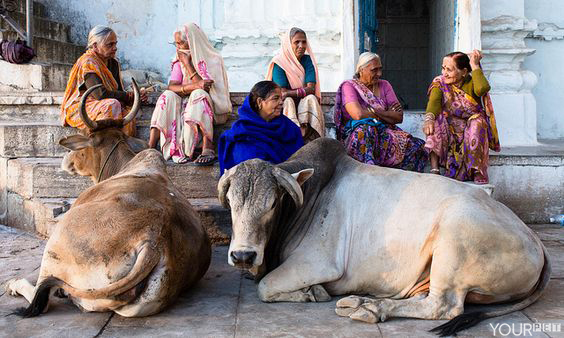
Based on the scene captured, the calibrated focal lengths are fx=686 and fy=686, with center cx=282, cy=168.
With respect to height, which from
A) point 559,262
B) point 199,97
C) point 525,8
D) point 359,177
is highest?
point 525,8

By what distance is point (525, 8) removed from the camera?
9.27 meters

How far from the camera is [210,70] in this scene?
22.0 feet

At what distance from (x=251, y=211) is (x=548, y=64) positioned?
22.5 ft

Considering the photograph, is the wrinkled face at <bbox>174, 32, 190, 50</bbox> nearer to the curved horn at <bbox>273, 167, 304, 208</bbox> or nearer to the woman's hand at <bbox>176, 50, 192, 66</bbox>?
the woman's hand at <bbox>176, 50, 192, 66</bbox>

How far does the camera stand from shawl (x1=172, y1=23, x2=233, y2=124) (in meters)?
6.58

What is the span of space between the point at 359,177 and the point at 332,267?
2.05ft

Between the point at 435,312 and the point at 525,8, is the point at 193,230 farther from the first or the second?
the point at 525,8

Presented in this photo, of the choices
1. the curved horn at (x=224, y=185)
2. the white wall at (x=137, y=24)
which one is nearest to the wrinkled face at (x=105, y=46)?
the curved horn at (x=224, y=185)

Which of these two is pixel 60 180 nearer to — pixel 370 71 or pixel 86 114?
pixel 86 114

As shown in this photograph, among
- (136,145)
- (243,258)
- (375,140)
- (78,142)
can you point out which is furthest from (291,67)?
(243,258)

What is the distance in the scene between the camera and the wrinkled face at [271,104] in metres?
4.95

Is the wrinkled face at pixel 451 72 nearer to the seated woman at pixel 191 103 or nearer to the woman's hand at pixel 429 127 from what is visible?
the woman's hand at pixel 429 127

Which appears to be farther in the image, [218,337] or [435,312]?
[435,312]

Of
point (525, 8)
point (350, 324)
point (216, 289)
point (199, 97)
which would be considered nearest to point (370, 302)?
point (350, 324)
